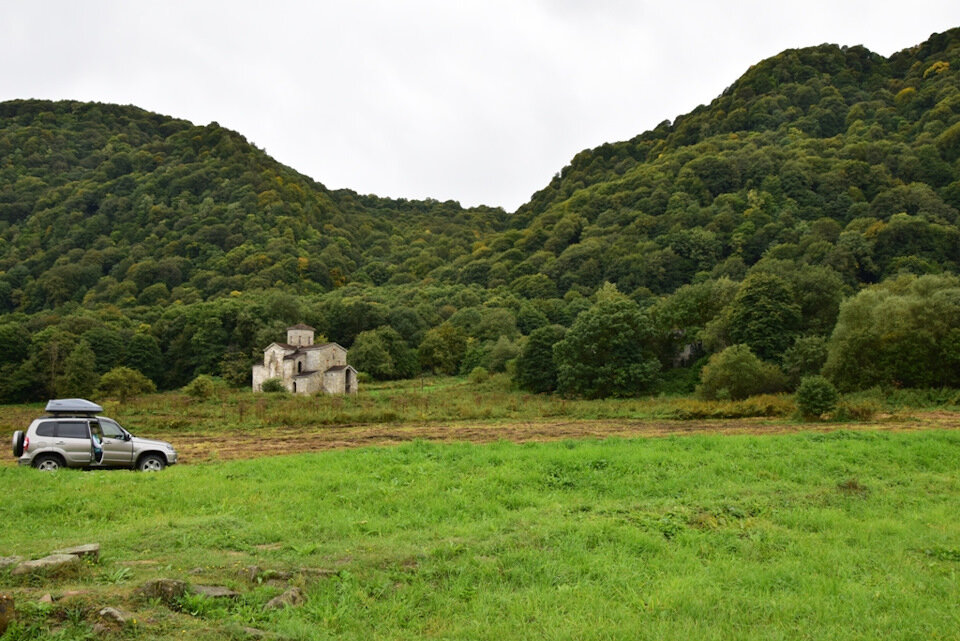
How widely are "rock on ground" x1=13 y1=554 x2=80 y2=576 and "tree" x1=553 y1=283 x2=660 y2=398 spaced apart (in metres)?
40.5

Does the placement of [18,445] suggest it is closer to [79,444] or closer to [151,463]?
[79,444]

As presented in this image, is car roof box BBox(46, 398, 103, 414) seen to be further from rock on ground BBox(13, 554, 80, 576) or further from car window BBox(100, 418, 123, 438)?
rock on ground BBox(13, 554, 80, 576)

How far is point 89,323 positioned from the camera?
220 feet

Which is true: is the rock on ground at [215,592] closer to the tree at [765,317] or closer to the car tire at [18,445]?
the car tire at [18,445]

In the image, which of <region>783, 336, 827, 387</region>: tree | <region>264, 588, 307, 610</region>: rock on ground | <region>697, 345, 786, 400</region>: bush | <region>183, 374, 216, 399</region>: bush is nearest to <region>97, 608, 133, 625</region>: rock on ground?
<region>264, 588, 307, 610</region>: rock on ground

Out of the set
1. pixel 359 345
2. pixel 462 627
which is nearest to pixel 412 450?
pixel 462 627

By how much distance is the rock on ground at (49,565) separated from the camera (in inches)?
254

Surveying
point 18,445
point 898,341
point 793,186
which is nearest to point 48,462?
point 18,445

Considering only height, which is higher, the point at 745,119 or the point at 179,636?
the point at 745,119

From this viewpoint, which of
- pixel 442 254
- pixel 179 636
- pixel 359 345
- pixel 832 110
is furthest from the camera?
pixel 442 254

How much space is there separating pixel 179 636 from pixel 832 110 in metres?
143

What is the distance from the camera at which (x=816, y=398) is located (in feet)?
82.1

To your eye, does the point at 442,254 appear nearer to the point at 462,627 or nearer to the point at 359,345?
the point at 359,345

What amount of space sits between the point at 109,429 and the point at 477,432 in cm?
1321
